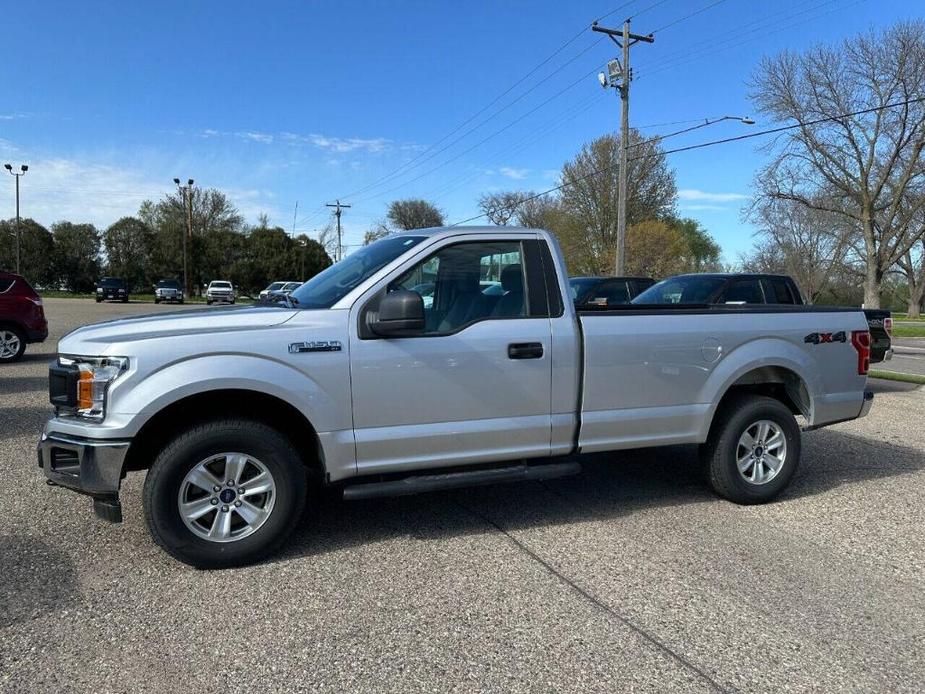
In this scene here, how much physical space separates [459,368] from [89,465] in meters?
2.12

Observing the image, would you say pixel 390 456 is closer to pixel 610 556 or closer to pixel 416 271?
pixel 416 271

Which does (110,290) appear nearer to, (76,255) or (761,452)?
(76,255)

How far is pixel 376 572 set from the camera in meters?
3.92

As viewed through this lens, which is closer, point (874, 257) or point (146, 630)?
point (146, 630)

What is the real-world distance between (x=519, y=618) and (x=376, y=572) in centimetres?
92

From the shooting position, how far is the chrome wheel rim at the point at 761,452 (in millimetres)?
5188

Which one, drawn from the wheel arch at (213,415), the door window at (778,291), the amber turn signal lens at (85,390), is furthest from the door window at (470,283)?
the door window at (778,291)

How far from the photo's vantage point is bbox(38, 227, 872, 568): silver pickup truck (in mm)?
3814

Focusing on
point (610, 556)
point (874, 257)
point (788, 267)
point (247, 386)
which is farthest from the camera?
point (788, 267)

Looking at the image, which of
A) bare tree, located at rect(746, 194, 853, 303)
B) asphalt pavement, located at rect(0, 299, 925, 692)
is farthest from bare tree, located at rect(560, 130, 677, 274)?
asphalt pavement, located at rect(0, 299, 925, 692)

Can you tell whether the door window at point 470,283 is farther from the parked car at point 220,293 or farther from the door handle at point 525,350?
the parked car at point 220,293

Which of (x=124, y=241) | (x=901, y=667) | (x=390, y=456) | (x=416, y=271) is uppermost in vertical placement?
(x=124, y=241)

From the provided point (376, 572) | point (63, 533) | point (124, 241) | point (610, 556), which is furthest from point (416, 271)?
point (124, 241)

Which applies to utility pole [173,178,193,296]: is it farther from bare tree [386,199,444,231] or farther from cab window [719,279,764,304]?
cab window [719,279,764,304]
